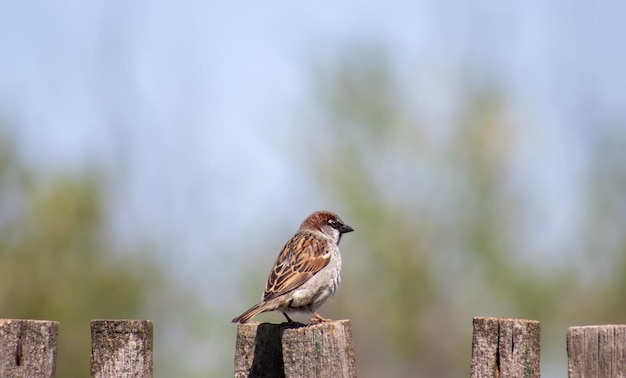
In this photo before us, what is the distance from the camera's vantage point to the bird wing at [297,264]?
21.2ft

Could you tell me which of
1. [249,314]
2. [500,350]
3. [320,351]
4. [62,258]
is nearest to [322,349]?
[320,351]

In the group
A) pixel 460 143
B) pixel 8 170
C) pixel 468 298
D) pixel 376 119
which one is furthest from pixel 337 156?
pixel 8 170

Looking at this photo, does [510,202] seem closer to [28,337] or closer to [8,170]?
[8,170]

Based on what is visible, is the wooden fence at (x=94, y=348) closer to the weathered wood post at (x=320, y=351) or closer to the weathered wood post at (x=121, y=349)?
the weathered wood post at (x=121, y=349)

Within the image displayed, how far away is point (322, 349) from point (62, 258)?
7.95m

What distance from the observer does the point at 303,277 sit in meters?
6.59

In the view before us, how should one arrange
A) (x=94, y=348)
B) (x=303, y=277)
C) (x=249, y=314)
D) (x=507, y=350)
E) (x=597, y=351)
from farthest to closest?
(x=303, y=277) < (x=249, y=314) < (x=94, y=348) < (x=507, y=350) < (x=597, y=351)

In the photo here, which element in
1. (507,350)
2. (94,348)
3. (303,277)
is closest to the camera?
(507,350)

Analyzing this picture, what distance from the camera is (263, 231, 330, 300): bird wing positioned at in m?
6.46

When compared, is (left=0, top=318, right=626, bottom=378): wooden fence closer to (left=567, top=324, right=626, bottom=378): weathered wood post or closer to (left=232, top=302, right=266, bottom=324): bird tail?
(left=567, top=324, right=626, bottom=378): weathered wood post

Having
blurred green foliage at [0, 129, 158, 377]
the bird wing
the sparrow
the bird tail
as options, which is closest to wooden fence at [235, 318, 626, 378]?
the bird tail

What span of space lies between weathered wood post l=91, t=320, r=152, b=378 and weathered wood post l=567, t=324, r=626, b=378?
64.3 inches

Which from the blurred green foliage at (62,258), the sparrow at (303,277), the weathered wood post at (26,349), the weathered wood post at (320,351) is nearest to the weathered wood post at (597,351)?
the weathered wood post at (320,351)

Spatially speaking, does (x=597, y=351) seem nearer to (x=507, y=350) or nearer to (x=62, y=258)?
(x=507, y=350)
